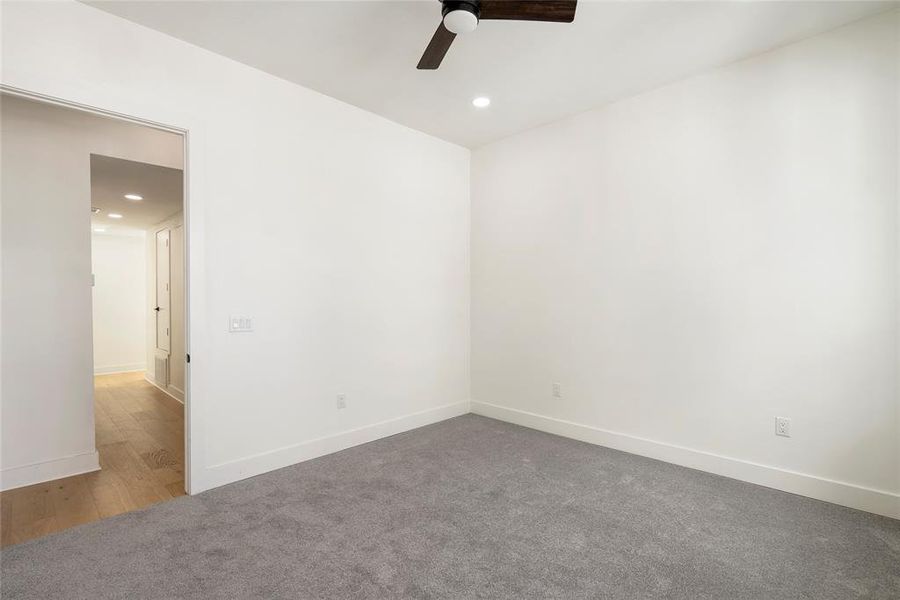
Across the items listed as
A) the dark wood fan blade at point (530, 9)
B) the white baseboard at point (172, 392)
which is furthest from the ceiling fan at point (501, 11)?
the white baseboard at point (172, 392)

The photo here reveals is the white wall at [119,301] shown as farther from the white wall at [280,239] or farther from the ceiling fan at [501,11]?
the ceiling fan at [501,11]

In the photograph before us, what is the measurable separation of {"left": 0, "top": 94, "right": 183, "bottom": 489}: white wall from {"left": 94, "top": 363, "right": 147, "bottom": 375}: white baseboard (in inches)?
198

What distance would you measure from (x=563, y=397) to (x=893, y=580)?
2154 mm

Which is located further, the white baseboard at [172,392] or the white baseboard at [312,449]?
the white baseboard at [172,392]

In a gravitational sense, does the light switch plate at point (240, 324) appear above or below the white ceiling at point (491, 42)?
below

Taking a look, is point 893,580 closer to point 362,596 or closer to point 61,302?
point 362,596

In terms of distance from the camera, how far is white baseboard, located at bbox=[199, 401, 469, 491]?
275cm

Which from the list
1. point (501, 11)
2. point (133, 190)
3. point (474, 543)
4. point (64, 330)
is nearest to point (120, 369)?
point (133, 190)

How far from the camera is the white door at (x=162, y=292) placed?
5887 millimetres

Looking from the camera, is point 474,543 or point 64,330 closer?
point 474,543

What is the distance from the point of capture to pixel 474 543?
209 centimetres

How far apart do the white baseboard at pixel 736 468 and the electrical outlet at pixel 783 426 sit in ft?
0.75

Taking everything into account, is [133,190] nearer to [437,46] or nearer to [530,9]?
[437,46]

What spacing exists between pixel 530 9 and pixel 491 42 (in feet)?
2.63
